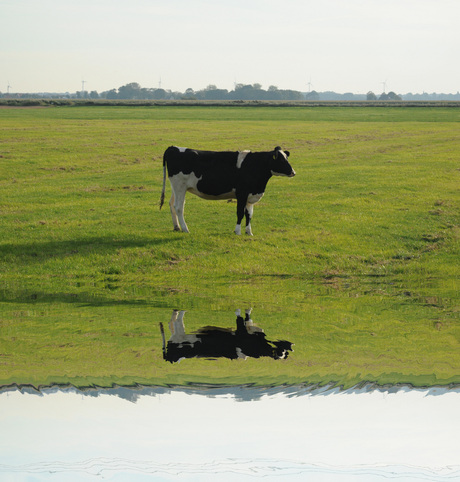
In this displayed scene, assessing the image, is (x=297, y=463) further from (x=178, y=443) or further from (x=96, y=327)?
(x=96, y=327)

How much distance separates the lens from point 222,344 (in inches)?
426

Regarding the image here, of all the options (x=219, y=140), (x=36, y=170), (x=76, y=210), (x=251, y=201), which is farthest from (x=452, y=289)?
(x=219, y=140)

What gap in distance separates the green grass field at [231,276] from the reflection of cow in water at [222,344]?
0.22m

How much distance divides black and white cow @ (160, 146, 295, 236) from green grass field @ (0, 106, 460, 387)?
4.41ft

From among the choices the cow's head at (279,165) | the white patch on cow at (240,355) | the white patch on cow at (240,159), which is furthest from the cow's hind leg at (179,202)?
the white patch on cow at (240,355)

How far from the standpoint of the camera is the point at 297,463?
7.70 meters

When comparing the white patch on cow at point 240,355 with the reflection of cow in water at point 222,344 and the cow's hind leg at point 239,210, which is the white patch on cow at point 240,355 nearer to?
the reflection of cow in water at point 222,344

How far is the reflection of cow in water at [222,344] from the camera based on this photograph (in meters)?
10.4

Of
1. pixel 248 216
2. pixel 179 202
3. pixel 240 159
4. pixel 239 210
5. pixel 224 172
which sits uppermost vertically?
pixel 240 159

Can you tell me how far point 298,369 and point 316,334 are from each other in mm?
1868

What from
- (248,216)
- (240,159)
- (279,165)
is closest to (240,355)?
(248,216)

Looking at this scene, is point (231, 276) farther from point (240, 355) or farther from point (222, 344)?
point (240, 355)

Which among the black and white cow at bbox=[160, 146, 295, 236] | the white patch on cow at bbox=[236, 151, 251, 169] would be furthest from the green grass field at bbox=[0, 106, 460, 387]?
the white patch on cow at bbox=[236, 151, 251, 169]

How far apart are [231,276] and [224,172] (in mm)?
4315
